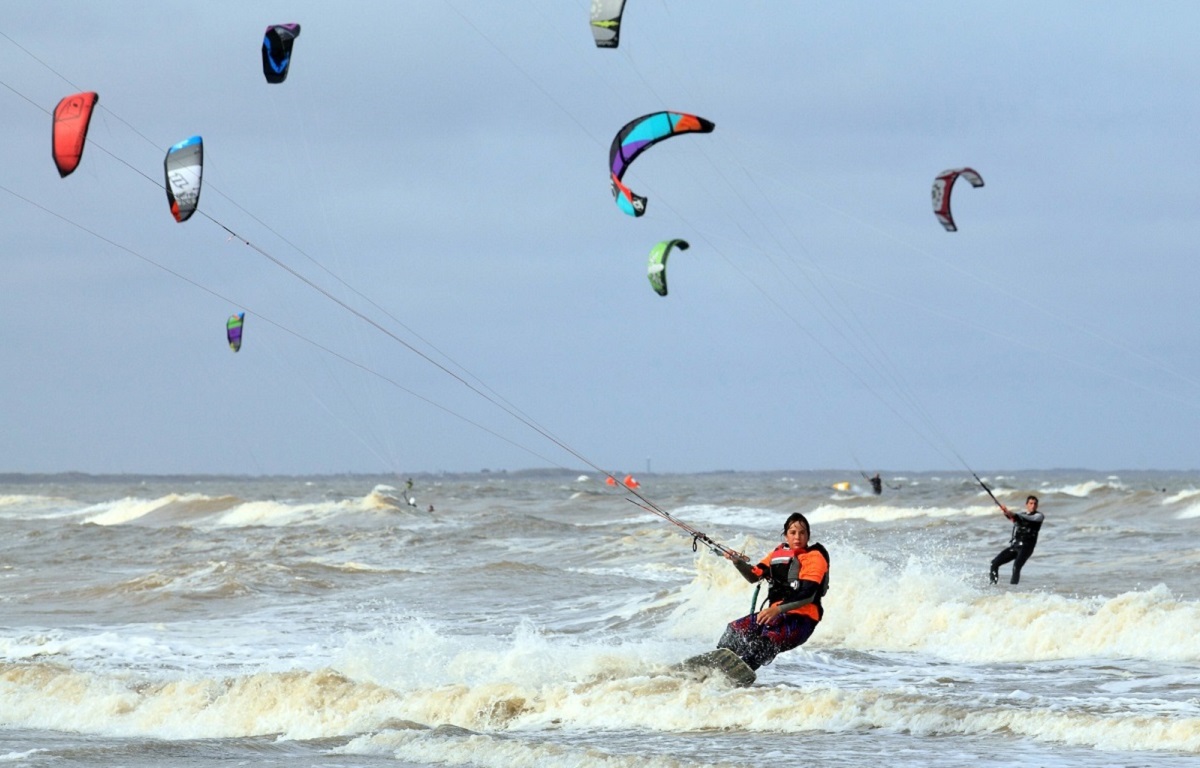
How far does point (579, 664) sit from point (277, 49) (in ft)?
23.7

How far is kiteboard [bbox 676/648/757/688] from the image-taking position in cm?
822

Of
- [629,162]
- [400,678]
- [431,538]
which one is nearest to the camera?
[400,678]

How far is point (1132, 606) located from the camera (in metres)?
11.4

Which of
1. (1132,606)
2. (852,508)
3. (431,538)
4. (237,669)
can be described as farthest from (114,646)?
(852,508)

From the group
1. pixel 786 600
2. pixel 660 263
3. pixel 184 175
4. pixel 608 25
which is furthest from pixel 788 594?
pixel 660 263

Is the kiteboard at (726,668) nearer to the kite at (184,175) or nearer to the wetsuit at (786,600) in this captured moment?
the wetsuit at (786,600)

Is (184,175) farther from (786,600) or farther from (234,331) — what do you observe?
(234,331)

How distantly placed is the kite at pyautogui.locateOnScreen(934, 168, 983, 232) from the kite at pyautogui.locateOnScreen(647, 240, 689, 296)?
4715mm

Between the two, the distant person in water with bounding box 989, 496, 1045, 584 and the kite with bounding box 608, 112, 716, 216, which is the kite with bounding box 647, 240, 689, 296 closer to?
the kite with bounding box 608, 112, 716, 216

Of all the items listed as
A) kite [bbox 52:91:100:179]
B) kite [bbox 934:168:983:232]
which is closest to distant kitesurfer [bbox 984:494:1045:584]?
kite [bbox 934:168:983:232]

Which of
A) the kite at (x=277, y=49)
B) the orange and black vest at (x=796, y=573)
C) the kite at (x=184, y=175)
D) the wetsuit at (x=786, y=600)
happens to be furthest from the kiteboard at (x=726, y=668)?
the kite at (x=277, y=49)

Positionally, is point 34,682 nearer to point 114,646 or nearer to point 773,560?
point 114,646

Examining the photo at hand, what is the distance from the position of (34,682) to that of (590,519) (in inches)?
1052

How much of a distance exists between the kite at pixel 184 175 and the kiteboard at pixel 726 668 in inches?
238
